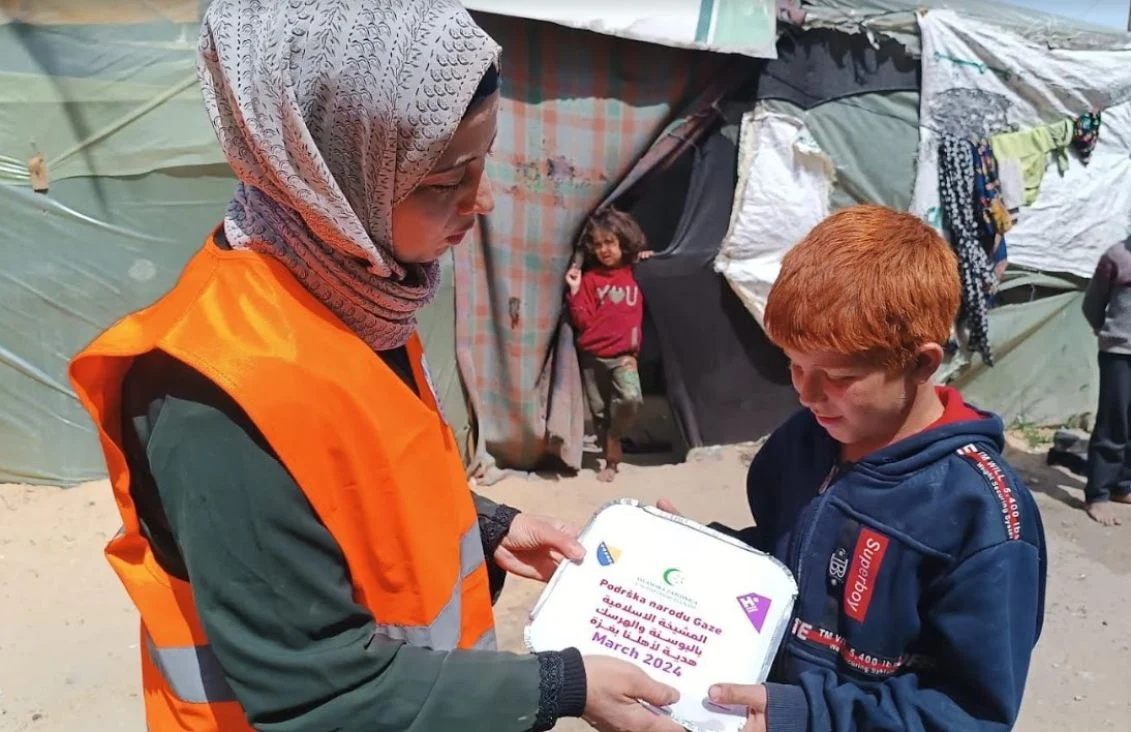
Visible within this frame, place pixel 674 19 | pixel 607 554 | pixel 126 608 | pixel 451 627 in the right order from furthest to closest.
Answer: pixel 674 19
pixel 126 608
pixel 607 554
pixel 451 627

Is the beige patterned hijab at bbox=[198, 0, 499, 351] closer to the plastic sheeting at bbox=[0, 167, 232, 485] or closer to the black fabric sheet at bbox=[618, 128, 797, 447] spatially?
the plastic sheeting at bbox=[0, 167, 232, 485]

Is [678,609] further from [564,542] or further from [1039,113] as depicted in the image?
[1039,113]

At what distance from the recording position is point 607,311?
17.5ft

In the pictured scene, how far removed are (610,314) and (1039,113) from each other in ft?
10.2

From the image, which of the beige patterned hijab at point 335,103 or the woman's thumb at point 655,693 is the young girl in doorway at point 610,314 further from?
the beige patterned hijab at point 335,103

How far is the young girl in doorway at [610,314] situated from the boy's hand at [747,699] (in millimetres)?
3839

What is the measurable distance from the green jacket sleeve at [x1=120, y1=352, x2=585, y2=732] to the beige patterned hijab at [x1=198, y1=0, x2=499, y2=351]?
26 cm

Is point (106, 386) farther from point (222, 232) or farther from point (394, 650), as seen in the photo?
point (394, 650)

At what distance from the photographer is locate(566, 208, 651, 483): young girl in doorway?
5211 millimetres

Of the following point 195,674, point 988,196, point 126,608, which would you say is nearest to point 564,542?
point 195,674

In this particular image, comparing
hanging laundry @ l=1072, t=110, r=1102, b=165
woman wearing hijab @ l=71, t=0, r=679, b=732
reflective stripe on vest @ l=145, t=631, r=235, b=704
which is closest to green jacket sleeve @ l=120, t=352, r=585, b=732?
woman wearing hijab @ l=71, t=0, r=679, b=732

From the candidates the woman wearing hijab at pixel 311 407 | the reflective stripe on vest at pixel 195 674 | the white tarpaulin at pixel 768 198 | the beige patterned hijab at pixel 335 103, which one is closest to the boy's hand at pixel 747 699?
the woman wearing hijab at pixel 311 407

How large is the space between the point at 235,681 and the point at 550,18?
4.07 m

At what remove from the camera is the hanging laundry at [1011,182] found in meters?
5.84
